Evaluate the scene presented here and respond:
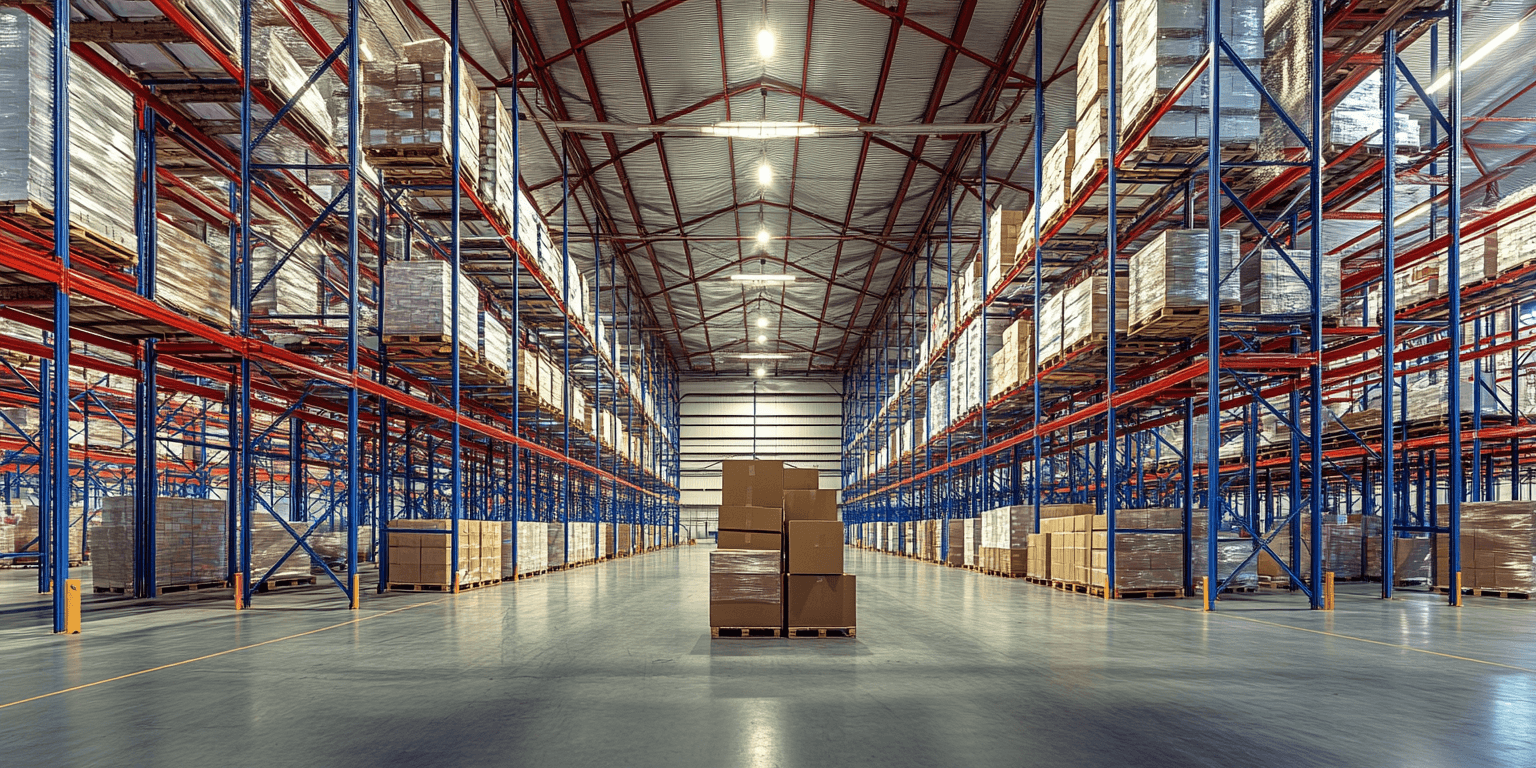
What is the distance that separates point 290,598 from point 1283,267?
1291cm

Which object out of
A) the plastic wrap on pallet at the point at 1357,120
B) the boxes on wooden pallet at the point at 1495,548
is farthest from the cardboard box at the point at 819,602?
the boxes on wooden pallet at the point at 1495,548

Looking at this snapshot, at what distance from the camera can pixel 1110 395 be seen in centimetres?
1198

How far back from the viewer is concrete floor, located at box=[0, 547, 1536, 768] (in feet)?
13.1

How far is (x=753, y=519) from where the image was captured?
8.12 m

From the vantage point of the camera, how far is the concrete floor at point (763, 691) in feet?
13.1

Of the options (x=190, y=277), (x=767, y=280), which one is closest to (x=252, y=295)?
(x=190, y=277)

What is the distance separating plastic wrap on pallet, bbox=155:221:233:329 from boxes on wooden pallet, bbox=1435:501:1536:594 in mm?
15506

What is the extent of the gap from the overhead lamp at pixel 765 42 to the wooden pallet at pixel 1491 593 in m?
13.0

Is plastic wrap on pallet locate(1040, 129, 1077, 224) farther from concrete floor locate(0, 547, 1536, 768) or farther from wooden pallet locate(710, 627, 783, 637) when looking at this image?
wooden pallet locate(710, 627, 783, 637)

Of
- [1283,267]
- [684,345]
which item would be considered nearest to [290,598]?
[1283,267]

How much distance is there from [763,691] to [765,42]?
12.8m

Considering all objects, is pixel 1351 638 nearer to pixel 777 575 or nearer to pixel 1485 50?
pixel 777 575

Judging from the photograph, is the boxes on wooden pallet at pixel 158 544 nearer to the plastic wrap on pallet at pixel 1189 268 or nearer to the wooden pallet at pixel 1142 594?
the wooden pallet at pixel 1142 594

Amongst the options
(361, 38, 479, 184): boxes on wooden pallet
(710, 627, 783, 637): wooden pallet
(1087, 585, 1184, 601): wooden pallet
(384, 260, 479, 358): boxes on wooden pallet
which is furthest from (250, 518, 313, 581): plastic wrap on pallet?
(1087, 585, 1184, 601): wooden pallet
